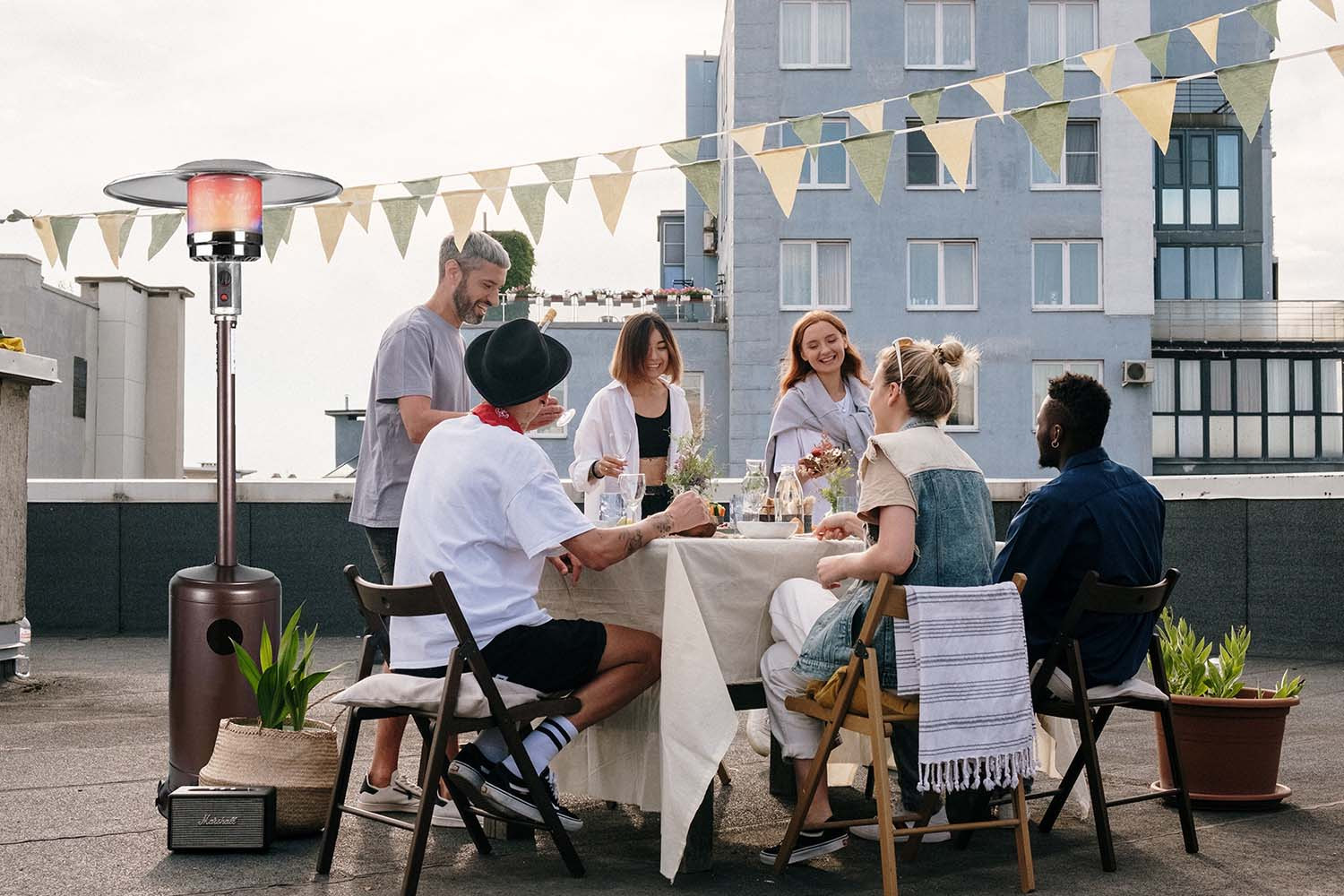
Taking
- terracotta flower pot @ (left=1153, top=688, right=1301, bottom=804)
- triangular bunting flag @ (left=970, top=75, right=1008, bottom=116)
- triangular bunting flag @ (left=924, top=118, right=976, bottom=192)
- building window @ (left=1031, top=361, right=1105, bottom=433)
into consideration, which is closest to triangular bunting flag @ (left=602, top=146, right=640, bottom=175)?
triangular bunting flag @ (left=924, top=118, right=976, bottom=192)

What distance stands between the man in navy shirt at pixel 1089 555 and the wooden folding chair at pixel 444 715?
134cm

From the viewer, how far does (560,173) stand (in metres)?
7.39

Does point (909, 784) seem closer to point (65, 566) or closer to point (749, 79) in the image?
point (65, 566)

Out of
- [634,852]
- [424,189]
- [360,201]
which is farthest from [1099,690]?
[360,201]

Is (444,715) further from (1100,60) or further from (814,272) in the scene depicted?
(814,272)

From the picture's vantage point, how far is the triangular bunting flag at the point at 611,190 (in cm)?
748

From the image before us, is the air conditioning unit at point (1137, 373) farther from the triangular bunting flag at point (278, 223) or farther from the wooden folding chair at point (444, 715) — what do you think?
the wooden folding chair at point (444, 715)

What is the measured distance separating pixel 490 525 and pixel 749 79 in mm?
25336

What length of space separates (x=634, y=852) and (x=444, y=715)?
948mm

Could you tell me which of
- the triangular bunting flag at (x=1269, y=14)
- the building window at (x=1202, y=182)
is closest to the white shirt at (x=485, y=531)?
the triangular bunting flag at (x=1269, y=14)

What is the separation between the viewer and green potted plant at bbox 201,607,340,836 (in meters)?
4.30

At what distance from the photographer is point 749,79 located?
28109mm

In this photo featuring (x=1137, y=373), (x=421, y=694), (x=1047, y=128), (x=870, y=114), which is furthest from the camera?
(x=1137, y=373)

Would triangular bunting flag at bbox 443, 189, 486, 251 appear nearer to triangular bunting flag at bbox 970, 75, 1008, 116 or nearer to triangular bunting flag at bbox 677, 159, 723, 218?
triangular bunting flag at bbox 677, 159, 723, 218
